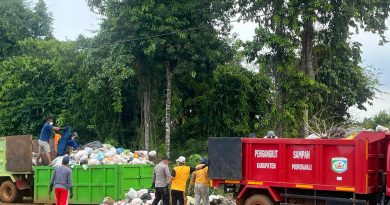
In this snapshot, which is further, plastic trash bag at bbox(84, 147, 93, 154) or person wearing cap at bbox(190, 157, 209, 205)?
plastic trash bag at bbox(84, 147, 93, 154)

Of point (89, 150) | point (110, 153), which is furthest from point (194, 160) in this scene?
point (89, 150)

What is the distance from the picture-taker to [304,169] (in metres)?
12.3

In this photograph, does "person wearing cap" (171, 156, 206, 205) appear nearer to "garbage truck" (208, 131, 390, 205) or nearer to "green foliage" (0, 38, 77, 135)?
"garbage truck" (208, 131, 390, 205)

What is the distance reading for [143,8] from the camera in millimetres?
23172

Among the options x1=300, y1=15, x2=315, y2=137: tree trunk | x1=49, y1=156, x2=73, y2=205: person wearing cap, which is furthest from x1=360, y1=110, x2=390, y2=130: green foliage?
x1=49, y1=156, x2=73, y2=205: person wearing cap

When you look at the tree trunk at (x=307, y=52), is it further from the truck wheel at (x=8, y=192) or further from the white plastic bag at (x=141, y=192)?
the truck wheel at (x=8, y=192)

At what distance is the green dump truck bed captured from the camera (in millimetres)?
15750

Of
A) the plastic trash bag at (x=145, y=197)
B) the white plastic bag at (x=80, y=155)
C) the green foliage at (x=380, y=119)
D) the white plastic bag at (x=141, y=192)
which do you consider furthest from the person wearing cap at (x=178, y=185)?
the green foliage at (x=380, y=119)

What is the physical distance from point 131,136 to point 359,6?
11.6m

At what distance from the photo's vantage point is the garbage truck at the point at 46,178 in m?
15.8

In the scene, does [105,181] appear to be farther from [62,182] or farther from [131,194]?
[62,182]

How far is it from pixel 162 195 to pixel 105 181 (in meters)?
2.23

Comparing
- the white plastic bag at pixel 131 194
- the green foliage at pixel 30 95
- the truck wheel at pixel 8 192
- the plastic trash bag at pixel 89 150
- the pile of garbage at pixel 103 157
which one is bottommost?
the truck wheel at pixel 8 192

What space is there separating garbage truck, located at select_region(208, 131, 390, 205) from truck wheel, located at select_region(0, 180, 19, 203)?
746 cm
